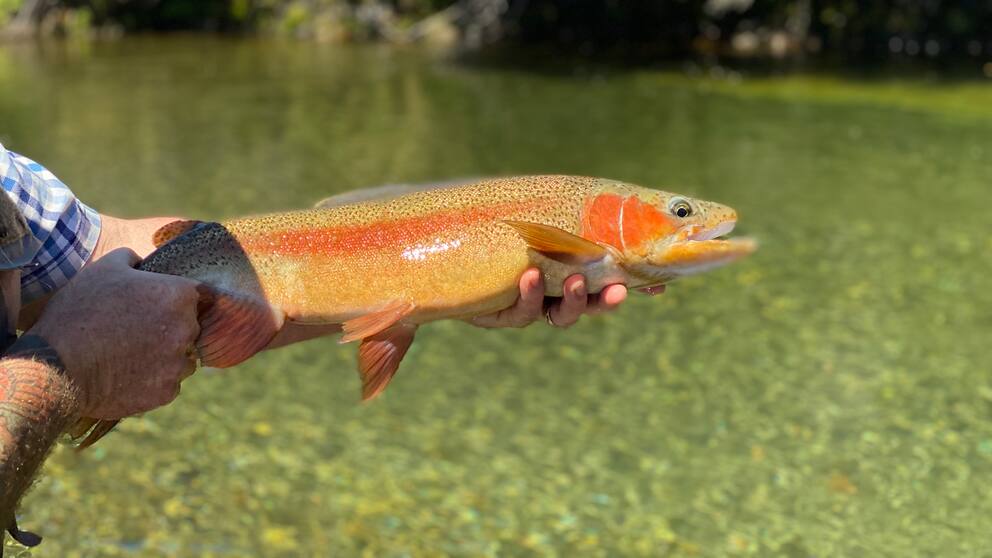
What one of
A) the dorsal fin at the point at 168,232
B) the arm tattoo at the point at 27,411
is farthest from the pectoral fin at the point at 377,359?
the arm tattoo at the point at 27,411

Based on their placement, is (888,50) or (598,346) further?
(888,50)

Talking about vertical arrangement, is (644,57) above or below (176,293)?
below

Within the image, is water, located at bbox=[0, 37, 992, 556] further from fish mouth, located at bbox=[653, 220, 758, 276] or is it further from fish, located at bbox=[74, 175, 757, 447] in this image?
fish mouth, located at bbox=[653, 220, 758, 276]

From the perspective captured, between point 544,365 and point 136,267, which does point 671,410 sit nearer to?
point 544,365

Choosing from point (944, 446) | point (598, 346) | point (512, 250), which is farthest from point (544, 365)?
point (512, 250)

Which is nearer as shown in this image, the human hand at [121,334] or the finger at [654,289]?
the human hand at [121,334]

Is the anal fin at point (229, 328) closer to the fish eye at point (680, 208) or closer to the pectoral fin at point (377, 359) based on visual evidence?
the pectoral fin at point (377, 359)

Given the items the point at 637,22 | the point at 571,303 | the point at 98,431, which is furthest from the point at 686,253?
the point at 637,22
